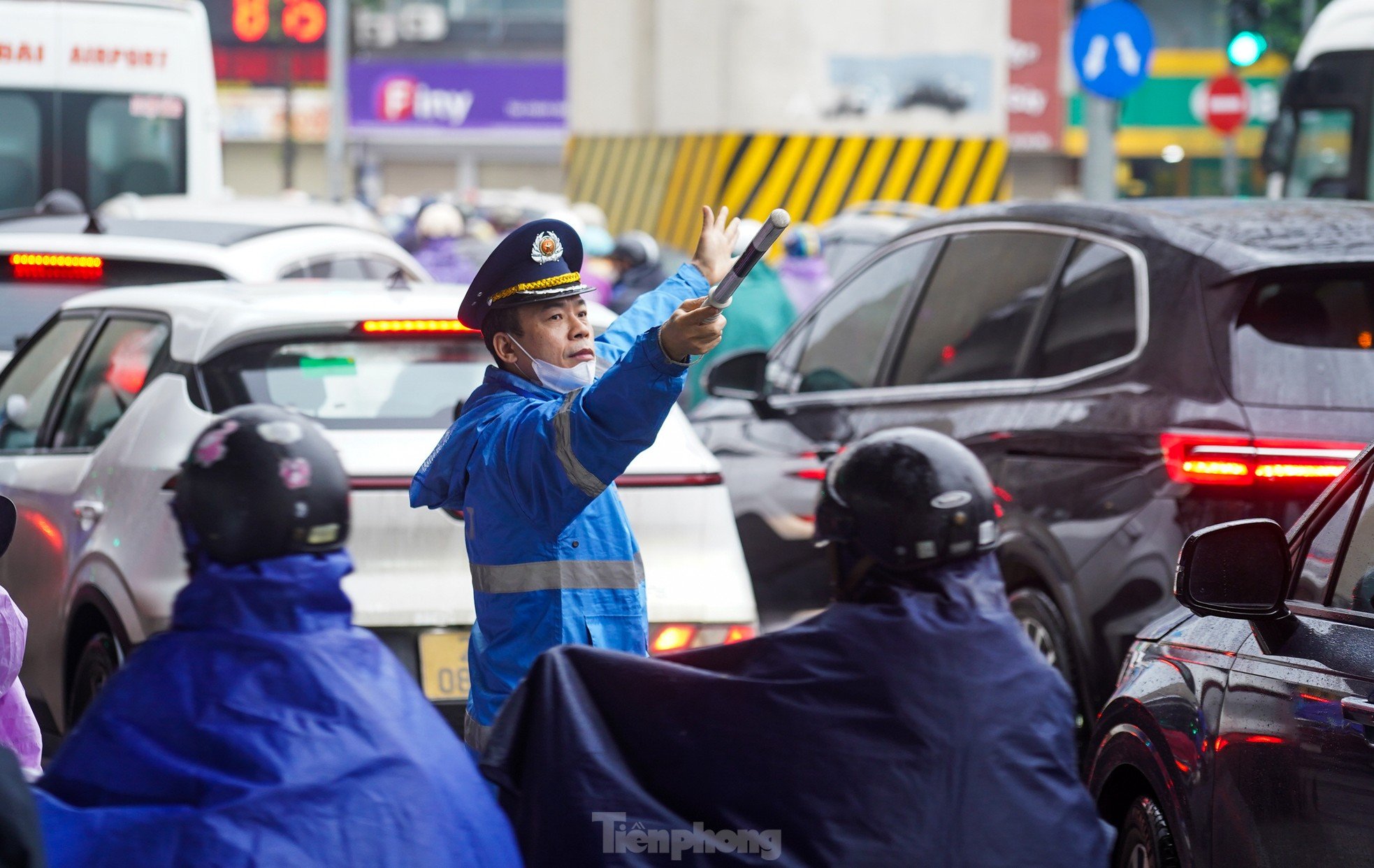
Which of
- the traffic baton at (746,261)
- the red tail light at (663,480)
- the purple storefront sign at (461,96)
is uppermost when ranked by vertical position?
the traffic baton at (746,261)

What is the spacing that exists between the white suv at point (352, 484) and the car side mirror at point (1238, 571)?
175 centimetres

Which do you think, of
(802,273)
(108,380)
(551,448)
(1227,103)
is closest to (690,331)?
(551,448)

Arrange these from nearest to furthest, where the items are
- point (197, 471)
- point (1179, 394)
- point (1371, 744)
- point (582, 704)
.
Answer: point (197, 471), point (582, 704), point (1371, 744), point (1179, 394)

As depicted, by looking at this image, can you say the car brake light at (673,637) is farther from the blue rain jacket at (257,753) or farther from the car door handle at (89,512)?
the blue rain jacket at (257,753)

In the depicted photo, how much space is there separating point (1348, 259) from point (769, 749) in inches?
126

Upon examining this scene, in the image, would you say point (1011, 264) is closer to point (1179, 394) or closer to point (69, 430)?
point (1179, 394)

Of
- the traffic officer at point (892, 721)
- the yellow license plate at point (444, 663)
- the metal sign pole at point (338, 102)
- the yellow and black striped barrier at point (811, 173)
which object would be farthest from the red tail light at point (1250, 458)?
the metal sign pole at point (338, 102)

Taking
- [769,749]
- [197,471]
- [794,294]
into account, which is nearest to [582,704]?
[769,749]

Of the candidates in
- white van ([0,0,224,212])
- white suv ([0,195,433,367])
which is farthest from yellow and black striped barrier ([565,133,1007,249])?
white suv ([0,195,433,367])

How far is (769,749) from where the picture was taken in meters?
2.90

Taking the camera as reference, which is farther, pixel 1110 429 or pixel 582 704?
pixel 1110 429

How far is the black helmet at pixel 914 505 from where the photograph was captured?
2803mm

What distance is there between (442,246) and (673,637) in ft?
31.6

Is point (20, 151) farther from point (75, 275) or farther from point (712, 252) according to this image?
point (712, 252)
